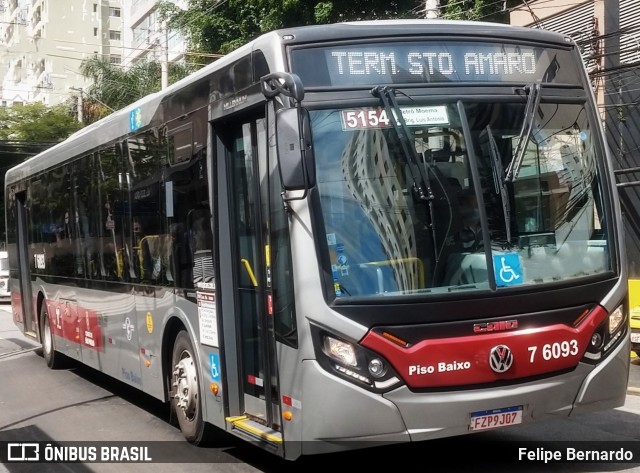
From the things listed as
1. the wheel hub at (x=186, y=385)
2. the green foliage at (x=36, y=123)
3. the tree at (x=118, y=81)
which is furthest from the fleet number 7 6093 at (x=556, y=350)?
the green foliage at (x=36, y=123)

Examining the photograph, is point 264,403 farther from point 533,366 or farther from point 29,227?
point 29,227

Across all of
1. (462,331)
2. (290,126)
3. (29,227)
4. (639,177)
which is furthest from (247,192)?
(639,177)

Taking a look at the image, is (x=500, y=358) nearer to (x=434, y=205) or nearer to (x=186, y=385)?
(x=434, y=205)

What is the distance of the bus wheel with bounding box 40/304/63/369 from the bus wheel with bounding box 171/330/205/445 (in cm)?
569

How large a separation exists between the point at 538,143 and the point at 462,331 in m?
1.47

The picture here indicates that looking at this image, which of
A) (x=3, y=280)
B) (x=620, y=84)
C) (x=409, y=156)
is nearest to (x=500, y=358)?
(x=409, y=156)

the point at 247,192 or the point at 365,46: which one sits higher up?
the point at 365,46

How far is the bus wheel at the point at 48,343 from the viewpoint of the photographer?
13164mm

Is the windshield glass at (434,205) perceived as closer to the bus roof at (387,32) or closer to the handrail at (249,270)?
the bus roof at (387,32)

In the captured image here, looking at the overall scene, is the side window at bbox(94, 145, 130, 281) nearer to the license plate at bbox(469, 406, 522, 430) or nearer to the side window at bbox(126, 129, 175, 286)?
the side window at bbox(126, 129, 175, 286)

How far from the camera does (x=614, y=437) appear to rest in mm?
7469

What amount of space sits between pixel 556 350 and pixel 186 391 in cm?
342

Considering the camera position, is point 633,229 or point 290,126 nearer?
point 290,126

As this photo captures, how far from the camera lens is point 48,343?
1339 centimetres
